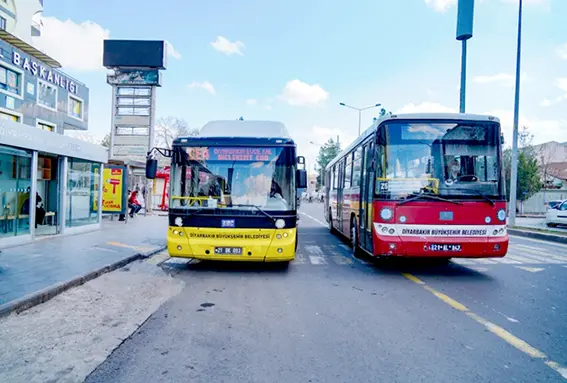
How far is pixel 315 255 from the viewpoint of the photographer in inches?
431

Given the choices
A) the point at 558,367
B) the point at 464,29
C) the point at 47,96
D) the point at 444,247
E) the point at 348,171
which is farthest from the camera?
the point at 47,96

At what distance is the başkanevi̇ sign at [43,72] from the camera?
18.7 metres

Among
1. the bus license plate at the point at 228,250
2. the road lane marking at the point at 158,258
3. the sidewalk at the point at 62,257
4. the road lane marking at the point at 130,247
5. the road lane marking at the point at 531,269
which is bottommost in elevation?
the road lane marking at the point at 158,258

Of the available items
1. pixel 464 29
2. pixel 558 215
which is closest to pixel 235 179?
pixel 464 29

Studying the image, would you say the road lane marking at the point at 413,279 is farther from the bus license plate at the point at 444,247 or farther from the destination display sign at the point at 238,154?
the destination display sign at the point at 238,154

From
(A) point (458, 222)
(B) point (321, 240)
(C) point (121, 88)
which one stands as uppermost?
(C) point (121, 88)

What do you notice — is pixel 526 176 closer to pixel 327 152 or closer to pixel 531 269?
pixel 531 269

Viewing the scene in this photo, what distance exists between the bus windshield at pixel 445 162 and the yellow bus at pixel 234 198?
187 centimetres

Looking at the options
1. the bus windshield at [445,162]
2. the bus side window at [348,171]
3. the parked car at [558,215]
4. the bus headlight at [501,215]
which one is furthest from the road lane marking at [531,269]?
the parked car at [558,215]

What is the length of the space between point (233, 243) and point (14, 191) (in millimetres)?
6929

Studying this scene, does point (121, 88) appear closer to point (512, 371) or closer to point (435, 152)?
point (435, 152)

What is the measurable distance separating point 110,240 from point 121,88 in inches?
1292

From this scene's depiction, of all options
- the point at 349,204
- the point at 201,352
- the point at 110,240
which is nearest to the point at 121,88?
the point at 110,240

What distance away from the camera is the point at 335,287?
7098 millimetres
